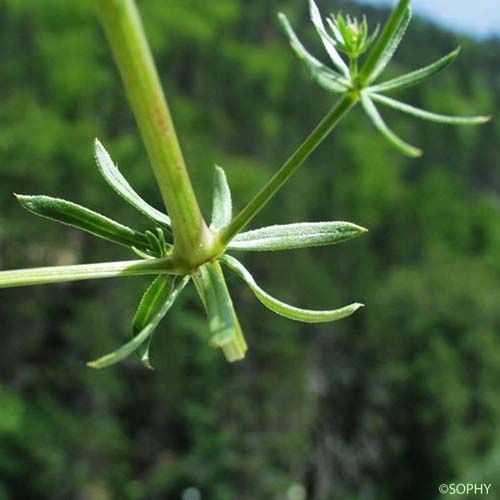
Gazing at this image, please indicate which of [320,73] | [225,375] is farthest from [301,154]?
[225,375]

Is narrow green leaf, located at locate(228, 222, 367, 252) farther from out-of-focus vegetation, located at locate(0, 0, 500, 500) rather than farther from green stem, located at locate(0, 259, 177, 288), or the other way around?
out-of-focus vegetation, located at locate(0, 0, 500, 500)

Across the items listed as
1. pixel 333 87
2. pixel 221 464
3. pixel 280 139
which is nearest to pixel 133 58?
pixel 333 87

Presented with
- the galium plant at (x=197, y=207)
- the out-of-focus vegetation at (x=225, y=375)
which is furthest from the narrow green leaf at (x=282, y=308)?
the out-of-focus vegetation at (x=225, y=375)

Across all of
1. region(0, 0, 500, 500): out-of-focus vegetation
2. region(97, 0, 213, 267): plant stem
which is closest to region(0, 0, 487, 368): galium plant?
region(97, 0, 213, 267): plant stem

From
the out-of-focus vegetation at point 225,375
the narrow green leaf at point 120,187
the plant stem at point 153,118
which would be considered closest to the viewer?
the plant stem at point 153,118

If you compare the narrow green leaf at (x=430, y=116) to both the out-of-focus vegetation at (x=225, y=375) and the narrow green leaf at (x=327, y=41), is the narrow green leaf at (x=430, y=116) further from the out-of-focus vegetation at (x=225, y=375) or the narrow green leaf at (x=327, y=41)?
the out-of-focus vegetation at (x=225, y=375)

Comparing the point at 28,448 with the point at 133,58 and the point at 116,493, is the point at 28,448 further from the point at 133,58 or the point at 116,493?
the point at 133,58

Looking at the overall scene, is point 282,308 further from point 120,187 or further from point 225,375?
point 225,375
